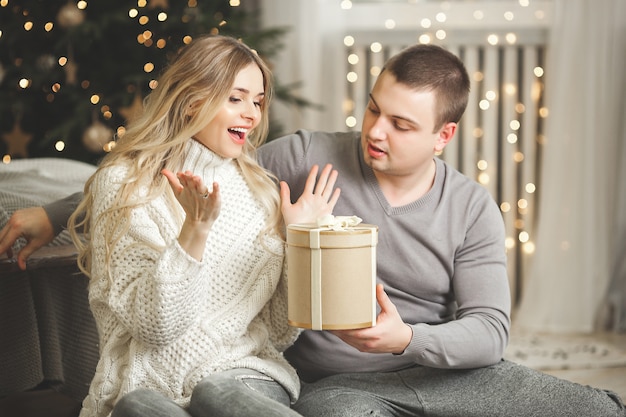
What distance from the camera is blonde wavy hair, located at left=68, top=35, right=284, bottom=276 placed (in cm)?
170

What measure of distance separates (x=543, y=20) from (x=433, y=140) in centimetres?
220

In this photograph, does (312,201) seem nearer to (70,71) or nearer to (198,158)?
(198,158)

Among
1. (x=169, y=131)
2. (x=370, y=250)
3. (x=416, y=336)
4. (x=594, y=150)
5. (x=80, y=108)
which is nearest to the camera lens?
(x=370, y=250)

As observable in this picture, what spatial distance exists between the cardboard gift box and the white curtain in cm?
246

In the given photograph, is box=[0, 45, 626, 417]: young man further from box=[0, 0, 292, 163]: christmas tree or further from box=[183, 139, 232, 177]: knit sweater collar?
box=[0, 0, 292, 163]: christmas tree

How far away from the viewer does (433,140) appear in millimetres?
1874

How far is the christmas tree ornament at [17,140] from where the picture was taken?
331cm

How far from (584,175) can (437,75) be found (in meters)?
2.02

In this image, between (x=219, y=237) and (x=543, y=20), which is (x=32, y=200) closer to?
(x=219, y=237)

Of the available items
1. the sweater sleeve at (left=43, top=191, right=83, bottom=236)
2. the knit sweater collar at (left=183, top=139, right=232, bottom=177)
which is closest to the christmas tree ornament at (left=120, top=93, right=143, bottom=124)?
the sweater sleeve at (left=43, top=191, right=83, bottom=236)

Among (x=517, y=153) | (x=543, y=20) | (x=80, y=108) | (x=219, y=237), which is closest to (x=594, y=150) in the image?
(x=517, y=153)

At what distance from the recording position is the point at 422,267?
6.05 ft

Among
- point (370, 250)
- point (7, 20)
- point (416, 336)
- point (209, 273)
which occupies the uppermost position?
point (7, 20)

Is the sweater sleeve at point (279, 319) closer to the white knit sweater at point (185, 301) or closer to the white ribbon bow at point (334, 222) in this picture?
the white knit sweater at point (185, 301)
